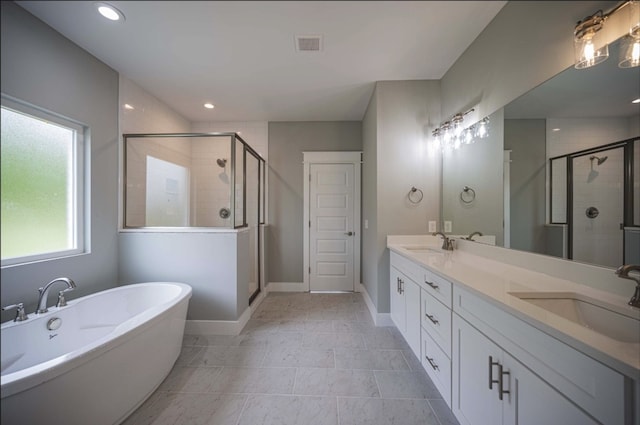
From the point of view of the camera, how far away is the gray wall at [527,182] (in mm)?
1226

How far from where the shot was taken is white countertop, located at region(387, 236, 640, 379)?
556mm

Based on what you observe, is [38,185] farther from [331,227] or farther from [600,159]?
[331,227]

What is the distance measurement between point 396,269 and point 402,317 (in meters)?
0.42

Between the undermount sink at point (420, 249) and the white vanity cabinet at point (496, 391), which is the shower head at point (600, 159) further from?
the undermount sink at point (420, 249)

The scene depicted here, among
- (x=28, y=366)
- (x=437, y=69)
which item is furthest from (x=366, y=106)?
(x=28, y=366)

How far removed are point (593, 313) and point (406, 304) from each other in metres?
1.14

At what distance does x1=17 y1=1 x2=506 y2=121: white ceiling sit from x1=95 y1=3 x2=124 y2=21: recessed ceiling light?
2 cm

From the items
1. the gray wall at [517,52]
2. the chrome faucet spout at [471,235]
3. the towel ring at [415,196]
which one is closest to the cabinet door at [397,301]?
the chrome faucet spout at [471,235]

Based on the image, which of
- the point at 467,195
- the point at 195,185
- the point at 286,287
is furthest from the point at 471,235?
the point at 195,185

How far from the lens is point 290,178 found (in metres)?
3.49

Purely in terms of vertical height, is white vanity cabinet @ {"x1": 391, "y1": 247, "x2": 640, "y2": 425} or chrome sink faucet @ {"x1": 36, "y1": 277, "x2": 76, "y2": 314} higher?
chrome sink faucet @ {"x1": 36, "y1": 277, "x2": 76, "y2": 314}

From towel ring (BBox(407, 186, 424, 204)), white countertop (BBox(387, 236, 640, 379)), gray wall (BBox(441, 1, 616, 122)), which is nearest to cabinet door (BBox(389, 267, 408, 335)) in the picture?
white countertop (BBox(387, 236, 640, 379))

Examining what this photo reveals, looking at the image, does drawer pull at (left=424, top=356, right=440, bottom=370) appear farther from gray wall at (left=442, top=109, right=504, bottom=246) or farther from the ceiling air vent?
the ceiling air vent

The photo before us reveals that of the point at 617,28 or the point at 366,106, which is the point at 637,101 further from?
the point at 366,106
